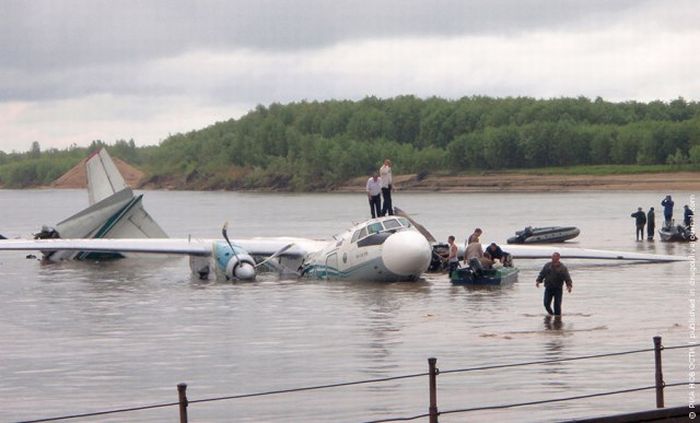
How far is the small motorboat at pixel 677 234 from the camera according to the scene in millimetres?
55344

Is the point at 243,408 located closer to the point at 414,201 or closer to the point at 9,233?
the point at 9,233

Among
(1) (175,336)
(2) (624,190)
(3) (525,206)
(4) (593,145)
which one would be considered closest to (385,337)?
(1) (175,336)

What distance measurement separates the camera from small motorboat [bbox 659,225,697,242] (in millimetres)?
55344

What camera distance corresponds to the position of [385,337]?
1040 inches

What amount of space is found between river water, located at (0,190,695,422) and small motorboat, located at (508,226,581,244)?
8.67 metres

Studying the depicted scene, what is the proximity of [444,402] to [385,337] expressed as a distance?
327 inches

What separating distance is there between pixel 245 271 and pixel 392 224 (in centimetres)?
618

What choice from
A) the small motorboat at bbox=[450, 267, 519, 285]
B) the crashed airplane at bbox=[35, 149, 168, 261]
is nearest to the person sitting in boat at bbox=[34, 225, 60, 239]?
the crashed airplane at bbox=[35, 149, 168, 261]

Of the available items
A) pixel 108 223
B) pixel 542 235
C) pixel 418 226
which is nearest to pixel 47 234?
pixel 108 223

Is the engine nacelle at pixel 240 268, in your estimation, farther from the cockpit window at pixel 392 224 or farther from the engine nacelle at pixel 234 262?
the cockpit window at pixel 392 224

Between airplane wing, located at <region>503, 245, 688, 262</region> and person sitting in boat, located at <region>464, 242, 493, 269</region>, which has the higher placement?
person sitting in boat, located at <region>464, 242, 493, 269</region>

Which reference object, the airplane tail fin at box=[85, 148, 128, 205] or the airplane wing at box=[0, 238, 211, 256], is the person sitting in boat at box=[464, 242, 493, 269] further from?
the airplane tail fin at box=[85, 148, 128, 205]

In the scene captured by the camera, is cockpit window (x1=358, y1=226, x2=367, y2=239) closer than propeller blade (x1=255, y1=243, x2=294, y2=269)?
Yes

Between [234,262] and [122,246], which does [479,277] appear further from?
[122,246]
